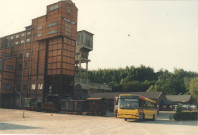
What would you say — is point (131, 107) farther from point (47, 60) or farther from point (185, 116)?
point (47, 60)

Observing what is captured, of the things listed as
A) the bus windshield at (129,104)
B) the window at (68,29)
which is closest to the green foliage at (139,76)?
the window at (68,29)

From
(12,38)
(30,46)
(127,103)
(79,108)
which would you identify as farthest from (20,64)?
(127,103)

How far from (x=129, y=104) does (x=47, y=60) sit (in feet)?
109

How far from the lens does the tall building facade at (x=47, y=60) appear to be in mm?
47312

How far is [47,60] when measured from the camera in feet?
163

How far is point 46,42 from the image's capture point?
5050 cm

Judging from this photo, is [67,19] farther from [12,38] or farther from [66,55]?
[12,38]

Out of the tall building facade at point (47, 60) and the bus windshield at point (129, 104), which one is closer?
the bus windshield at point (129, 104)

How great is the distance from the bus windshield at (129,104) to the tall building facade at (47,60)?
26.4 m

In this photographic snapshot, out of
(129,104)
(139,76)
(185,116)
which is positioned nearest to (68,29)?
(129,104)

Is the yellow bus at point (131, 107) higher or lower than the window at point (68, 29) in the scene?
lower

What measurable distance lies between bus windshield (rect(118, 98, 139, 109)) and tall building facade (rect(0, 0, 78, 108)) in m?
26.4

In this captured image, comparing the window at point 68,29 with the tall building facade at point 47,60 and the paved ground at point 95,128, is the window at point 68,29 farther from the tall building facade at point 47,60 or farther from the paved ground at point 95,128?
the paved ground at point 95,128

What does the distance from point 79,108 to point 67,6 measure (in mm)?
26340
